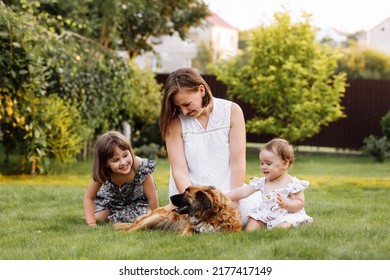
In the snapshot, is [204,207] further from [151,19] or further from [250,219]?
[151,19]

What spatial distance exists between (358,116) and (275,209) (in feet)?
38.7

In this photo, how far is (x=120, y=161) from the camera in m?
5.07

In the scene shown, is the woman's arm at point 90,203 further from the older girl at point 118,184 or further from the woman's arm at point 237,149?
the woman's arm at point 237,149

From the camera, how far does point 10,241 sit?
458 cm

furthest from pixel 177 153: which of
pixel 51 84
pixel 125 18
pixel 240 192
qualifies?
pixel 125 18

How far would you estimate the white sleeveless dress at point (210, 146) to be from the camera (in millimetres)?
4969

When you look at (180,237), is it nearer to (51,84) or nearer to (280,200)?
(280,200)

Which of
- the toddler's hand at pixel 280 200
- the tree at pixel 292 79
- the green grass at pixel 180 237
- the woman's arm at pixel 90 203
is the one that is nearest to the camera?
the green grass at pixel 180 237

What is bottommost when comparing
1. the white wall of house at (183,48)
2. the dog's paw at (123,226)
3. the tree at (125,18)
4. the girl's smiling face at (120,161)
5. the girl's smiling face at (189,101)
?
the dog's paw at (123,226)

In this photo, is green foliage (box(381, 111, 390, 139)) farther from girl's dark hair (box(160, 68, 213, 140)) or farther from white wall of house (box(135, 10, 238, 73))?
white wall of house (box(135, 10, 238, 73))

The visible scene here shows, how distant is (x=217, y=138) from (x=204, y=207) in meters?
0.82

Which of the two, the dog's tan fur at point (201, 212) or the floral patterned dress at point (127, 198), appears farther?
the floral patterned dress at point (127, 198)

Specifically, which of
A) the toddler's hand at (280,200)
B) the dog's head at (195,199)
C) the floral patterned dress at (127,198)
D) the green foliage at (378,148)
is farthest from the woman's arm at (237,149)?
the green foliage at (378,148)

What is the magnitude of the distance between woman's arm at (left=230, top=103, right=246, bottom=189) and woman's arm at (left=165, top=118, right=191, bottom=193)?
337 mm
